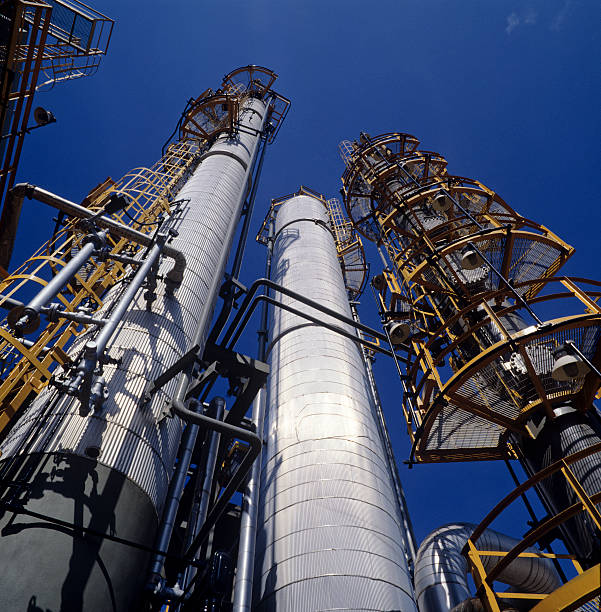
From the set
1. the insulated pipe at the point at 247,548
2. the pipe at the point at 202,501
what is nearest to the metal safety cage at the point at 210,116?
the pipe at the point at 202,501

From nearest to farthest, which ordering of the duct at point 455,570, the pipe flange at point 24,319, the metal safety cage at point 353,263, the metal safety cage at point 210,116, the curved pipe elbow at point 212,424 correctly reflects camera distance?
the pipe flange at point 24,319, the curved pipe elbow at point 212,424, the duct at point 455,570, the metal safety cage at point 210,116, the metal safety cage at point 353,263

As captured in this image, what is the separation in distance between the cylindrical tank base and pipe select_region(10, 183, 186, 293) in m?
4.61

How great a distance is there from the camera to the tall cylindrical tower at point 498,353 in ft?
25.9

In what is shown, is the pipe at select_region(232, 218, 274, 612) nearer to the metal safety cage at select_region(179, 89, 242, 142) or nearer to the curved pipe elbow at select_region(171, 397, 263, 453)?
the curved pipe elbow at select_region(171, 397, 263, 453)

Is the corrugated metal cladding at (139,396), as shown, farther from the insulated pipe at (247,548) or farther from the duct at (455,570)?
the duct at (455,570)

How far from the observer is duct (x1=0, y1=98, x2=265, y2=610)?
17.8ft

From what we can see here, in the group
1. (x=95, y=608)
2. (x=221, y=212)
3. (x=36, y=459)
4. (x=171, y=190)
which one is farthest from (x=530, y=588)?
(x=171, y=190)

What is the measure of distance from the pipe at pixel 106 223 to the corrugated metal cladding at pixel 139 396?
1.79 feet

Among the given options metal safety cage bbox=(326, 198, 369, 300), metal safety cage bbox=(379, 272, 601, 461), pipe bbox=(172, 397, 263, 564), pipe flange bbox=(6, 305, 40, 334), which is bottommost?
pipe bbox=(172, 397, 263, 564)

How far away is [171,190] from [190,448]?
15.8m

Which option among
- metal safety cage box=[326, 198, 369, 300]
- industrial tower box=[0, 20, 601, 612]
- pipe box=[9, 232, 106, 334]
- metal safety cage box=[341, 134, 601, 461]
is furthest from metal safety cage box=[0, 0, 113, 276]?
metal safety cage box=[326, 198, 369, 300]

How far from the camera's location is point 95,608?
17.9 feet

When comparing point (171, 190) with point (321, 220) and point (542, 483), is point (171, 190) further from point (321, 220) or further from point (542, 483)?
point (542, 483)

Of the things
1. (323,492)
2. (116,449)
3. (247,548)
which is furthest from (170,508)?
(323,492)
